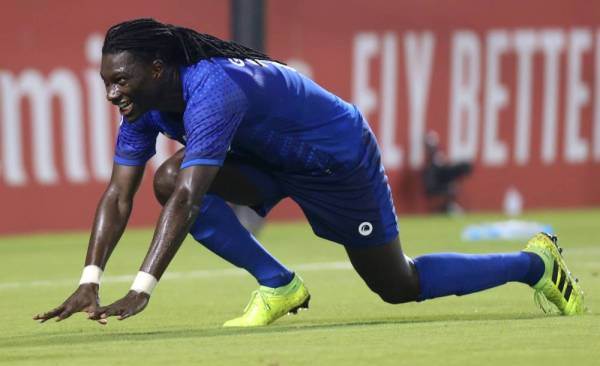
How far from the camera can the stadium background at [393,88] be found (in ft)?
45.9

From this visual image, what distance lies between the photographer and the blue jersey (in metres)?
6.62

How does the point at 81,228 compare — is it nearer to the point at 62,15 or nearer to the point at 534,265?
the point at 62,15

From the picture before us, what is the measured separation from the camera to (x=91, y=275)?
22.5 feet

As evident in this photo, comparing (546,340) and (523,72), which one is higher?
(546,340)

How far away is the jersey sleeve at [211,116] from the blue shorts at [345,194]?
2.14 feet

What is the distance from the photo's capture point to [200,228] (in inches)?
298

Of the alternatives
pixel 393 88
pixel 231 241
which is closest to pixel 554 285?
pixel 231 241

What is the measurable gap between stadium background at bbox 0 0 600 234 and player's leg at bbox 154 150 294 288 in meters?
6.50

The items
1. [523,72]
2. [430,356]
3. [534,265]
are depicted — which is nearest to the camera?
[430,356]

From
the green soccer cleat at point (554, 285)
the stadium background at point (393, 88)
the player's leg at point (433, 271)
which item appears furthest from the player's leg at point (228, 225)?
the stadium background at point (393, 88)

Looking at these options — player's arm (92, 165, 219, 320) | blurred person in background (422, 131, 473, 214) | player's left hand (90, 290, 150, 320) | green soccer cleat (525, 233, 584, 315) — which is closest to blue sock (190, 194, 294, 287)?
player's arm (92, 165, 219, 320)

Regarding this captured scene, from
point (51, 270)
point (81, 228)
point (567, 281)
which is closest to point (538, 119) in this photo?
point (81, 228)

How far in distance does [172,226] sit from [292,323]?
4.98 feet

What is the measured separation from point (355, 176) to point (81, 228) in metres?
7.34
